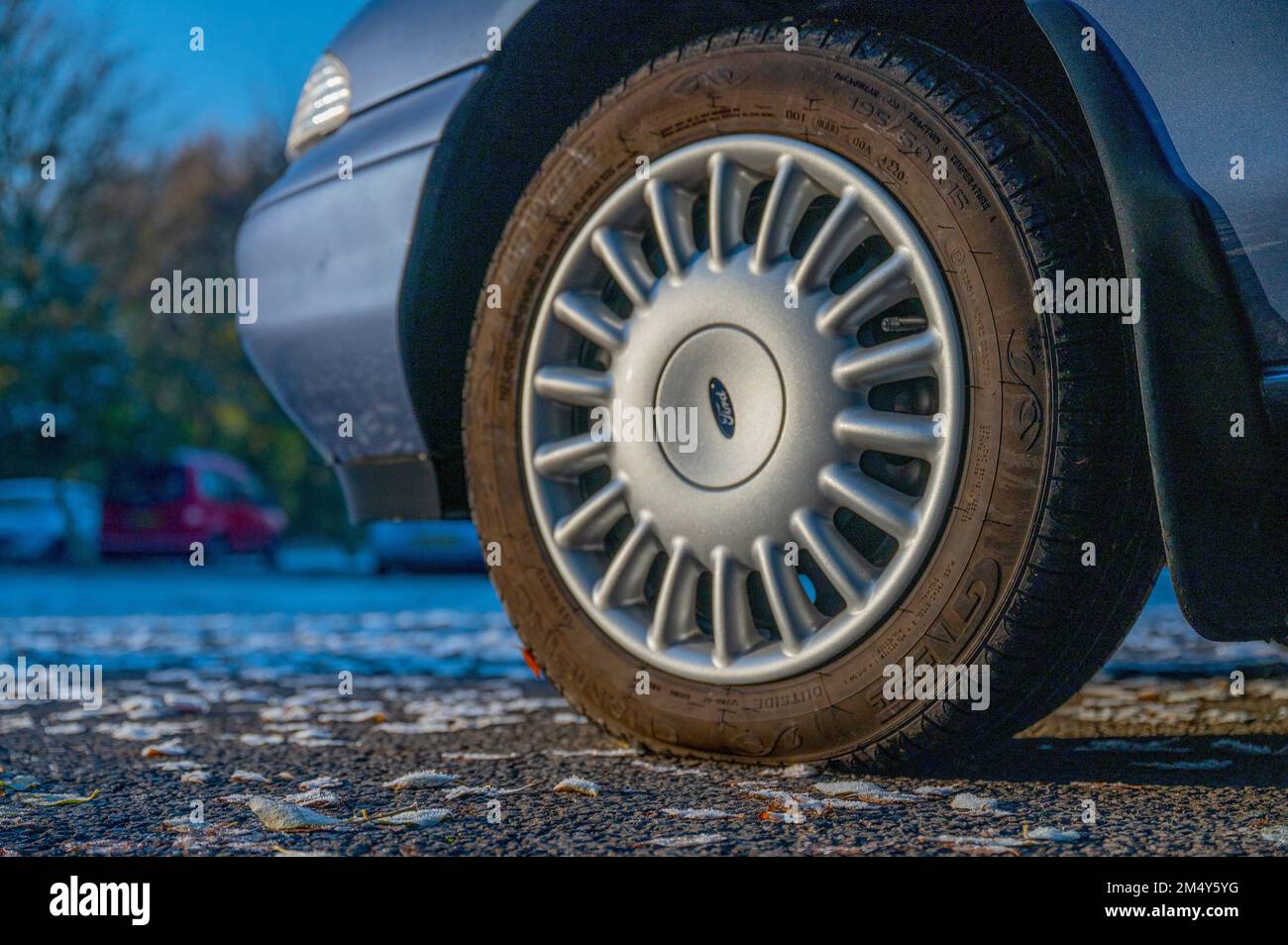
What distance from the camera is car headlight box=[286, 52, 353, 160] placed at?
9.55 feet

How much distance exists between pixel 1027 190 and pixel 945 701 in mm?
802

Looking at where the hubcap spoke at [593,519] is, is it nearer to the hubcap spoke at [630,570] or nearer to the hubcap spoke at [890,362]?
the hubcap spoke at [630,570]

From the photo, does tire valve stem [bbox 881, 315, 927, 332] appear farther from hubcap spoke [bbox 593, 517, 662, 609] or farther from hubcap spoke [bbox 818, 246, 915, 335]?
hubcap spoke [bbox 593, 517, 662, 609]

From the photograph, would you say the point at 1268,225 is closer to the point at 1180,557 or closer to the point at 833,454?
the point at 1180,557

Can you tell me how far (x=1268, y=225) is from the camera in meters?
1.78

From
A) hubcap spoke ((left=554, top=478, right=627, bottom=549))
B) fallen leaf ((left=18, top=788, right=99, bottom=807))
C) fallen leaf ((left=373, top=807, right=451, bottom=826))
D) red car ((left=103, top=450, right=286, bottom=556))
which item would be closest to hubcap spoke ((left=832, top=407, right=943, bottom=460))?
hubcap spoke ((left=554, top=478, right=627, bottom=549))

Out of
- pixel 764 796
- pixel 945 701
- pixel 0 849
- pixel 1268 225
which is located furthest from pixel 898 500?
pixel 0 849

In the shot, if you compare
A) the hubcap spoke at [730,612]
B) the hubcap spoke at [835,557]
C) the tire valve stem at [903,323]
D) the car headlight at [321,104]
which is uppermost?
the car headlight at [321,104]

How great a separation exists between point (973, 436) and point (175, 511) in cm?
1534

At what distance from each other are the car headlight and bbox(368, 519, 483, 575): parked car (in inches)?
375

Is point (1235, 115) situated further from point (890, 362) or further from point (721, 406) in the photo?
point (721, 406)

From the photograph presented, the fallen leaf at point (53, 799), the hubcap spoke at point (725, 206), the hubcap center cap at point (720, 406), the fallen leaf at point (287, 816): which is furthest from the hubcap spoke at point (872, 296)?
the fallen leaf at point (53, 799)

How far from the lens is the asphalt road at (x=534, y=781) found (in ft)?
6.07

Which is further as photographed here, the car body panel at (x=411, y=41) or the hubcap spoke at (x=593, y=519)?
the car body panel at (x=411, y=41)
